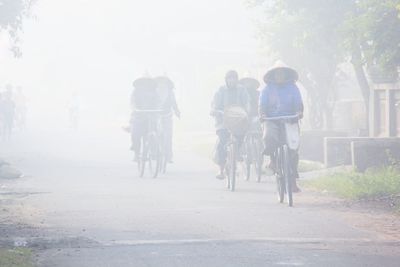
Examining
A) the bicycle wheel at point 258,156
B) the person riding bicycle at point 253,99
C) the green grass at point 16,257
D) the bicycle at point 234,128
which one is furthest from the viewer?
the person riding bicycle at point 253,99

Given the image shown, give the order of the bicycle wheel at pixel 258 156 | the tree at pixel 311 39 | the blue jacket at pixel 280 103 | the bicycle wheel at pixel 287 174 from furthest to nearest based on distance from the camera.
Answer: the tree at pixel 311 39 → the bicycle wheel at pixel 258 156 → the blue jacket at pixel 280 103 → the bicycle wheel at pixel 287 174

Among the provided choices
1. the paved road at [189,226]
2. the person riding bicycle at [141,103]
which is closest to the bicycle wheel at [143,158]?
the person riding bicycle at [141,103]

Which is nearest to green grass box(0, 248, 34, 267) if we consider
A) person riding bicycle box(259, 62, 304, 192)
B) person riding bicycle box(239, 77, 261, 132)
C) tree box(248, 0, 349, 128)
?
person riding bicycle box(259, 62, 304, 192)

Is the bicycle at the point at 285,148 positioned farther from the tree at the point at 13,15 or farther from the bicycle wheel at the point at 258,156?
the tree at the point at 13,15

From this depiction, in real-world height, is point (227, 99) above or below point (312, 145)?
above

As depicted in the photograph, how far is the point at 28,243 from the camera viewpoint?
868cm

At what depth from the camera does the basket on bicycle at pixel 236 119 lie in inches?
577

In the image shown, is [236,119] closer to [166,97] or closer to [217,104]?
[217,104]

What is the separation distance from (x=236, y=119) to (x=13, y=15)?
890 cm

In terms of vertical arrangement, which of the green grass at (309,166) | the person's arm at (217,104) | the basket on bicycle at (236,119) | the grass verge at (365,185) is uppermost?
the person's arm at (217,104)

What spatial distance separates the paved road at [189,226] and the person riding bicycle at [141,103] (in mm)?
1270

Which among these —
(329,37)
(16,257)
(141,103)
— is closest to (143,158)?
(141,103)

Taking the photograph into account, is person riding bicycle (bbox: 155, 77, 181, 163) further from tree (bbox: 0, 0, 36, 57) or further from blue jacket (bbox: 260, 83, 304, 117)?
blue jacket (bbox: 260, 83, 304, 117)

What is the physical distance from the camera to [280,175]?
1255 centimetres
